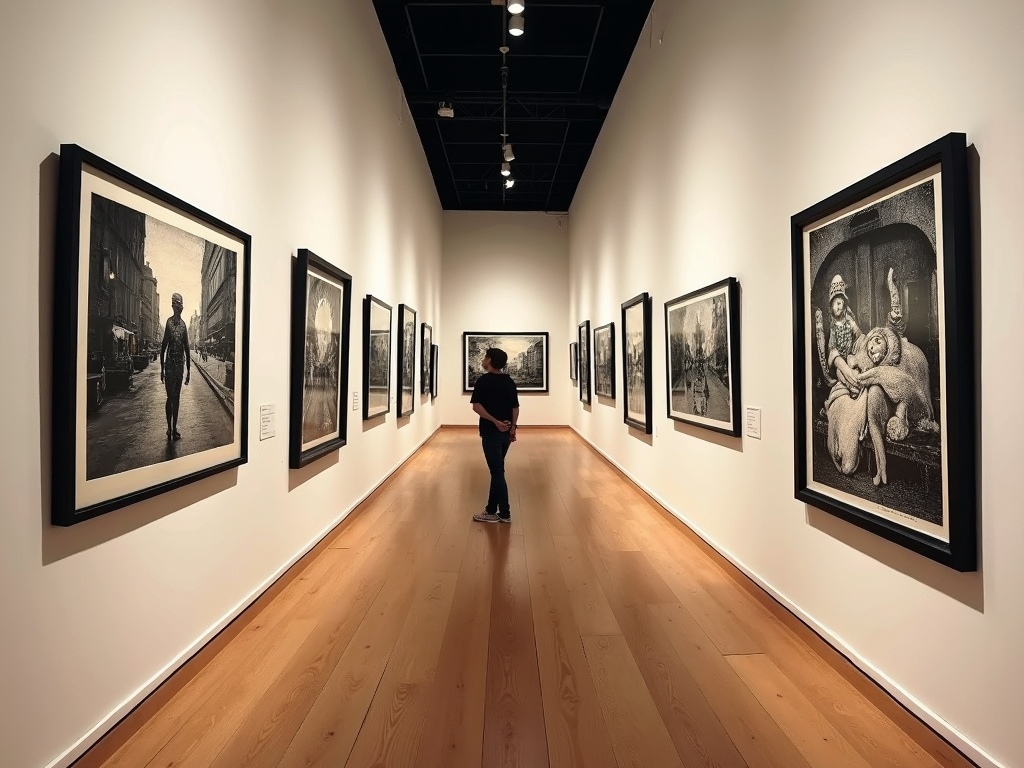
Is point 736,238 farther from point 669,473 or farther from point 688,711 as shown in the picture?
point 688,711

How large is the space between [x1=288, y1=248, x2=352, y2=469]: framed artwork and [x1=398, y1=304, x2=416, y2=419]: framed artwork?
3.08 metres

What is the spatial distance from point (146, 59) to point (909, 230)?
3570 mm

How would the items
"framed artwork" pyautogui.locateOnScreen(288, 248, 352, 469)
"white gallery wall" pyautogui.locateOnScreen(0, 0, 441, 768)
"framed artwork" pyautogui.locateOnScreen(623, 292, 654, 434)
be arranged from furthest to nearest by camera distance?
"framed artwork" pyautogui.locateOnScreen(623, 292, 654, 434) → "framed artwork" pyautogui.locateOnScreen(288, 248, 352, 469) → "white gallery wall" pyautogui.locateOnScreen(0, 0, 441, 768)

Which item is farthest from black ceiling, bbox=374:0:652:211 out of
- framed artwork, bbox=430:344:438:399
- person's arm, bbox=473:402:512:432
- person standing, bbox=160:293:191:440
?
person standing, bbox=160:293:191:440

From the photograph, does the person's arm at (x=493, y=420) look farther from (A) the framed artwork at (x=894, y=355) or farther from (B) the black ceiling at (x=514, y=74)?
(B) the black ceiling at (x=514, y=74)

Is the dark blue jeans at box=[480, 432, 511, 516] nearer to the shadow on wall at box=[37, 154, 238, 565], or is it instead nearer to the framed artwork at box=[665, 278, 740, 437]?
the framed artwork at box=[665, 278, 740, 437]

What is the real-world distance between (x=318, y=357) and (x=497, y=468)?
7.80 feet

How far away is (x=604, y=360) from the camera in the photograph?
10.5 m

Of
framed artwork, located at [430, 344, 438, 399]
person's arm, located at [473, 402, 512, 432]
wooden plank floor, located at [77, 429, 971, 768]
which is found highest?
framed artwork, located at [430, 344, 438, 399]

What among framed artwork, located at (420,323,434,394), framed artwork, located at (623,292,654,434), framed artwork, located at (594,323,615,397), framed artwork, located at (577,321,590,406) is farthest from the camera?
framed artwork, located at (577,321,590,406)

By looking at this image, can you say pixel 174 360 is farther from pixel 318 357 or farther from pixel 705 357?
pixel 705 357

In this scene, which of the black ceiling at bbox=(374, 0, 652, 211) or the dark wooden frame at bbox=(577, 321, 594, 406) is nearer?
the black ceiling at bbox=(374, 0, 652, 211)

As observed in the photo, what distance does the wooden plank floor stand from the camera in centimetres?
245

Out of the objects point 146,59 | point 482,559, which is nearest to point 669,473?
point 482,559
